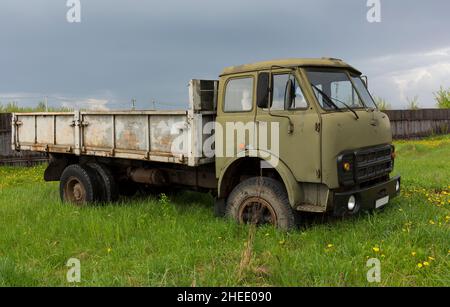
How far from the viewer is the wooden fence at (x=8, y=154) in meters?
17.9

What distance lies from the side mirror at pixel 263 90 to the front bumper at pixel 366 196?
1592 mm

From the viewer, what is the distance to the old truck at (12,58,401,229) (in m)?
5.99

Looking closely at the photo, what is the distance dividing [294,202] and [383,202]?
5.32 ft

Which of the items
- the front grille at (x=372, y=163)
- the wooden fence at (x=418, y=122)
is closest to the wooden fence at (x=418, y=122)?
the wooden fence at (x=418, y=122)

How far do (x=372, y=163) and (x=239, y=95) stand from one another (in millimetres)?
2167

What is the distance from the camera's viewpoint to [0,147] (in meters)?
17.9

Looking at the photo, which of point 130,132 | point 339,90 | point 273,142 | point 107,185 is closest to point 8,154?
point 107,185

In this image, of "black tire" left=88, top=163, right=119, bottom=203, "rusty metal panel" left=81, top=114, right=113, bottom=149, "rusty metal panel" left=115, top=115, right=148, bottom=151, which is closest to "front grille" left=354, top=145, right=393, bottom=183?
"rusty metal panel" left=115, top=115, right=148, bottom=151

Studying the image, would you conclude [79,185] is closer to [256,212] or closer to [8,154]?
[256,212]

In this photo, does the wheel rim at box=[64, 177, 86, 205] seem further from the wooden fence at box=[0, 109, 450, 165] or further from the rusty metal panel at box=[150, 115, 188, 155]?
the wooden fence at box=[0, 109, 450, 165]

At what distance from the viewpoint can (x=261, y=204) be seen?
6562 millimetres

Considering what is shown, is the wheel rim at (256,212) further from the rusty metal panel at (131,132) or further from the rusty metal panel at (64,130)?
the rusty metal panel at (64,130)

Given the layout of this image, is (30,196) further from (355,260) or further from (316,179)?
(355,260)

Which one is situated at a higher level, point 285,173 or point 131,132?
point 131,132
